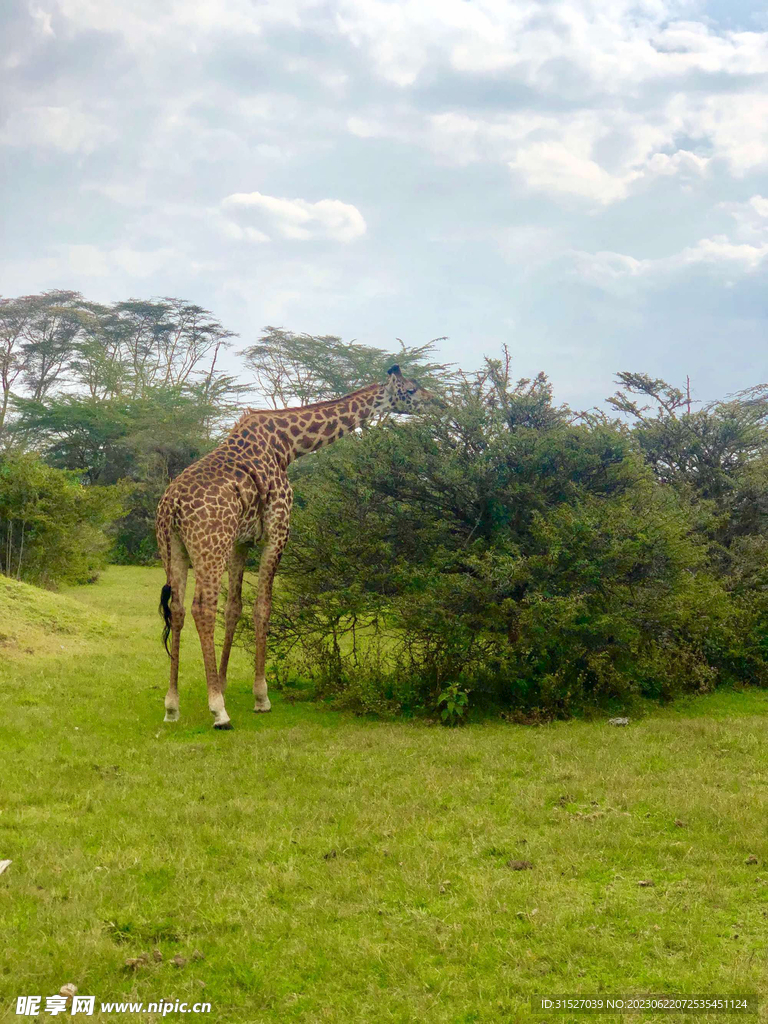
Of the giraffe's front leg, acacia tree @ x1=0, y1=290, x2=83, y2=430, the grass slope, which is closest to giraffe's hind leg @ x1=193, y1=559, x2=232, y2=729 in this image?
the giraffe's front leg

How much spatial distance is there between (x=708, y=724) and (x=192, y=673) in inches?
269

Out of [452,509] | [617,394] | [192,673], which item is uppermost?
[617,394]

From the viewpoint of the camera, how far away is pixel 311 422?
1082cm

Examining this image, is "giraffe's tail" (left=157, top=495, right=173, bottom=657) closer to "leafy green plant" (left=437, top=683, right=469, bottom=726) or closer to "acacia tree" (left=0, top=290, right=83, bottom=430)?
"leafy green plant" (left=437, top=683, right=469, bottom=726)

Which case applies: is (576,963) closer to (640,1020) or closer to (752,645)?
(640,1020)

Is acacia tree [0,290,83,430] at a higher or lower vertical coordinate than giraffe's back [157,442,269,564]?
higher

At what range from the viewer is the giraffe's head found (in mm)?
11242

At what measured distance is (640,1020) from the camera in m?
3.57

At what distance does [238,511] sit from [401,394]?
3.02 meters

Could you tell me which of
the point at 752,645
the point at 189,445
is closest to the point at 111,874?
the point at 752,645

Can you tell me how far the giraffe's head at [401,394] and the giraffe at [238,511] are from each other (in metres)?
0.01

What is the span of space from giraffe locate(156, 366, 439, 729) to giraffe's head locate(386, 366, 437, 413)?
0.04ft

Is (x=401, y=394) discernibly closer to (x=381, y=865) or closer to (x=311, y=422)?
(x=311, y=422)

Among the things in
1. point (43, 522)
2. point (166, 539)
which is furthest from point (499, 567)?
point (43, 522)
